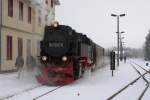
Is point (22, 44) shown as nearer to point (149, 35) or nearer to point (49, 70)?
point (49, 70)

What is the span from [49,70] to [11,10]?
14.8m

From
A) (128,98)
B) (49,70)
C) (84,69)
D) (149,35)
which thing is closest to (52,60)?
(49,70)

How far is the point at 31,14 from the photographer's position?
1752 inches

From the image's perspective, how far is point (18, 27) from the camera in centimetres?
3903

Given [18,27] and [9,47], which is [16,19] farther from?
[9,47]

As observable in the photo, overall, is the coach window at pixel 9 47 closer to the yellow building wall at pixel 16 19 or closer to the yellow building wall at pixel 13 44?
the yellow building wall at pixel 13 44

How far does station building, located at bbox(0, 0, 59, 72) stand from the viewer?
102ft

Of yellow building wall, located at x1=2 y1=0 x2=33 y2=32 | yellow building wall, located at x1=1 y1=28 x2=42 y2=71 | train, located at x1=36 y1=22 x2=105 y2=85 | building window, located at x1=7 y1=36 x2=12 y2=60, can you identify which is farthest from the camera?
building window, located at x1=7 y1=36 x2=12 y2=60

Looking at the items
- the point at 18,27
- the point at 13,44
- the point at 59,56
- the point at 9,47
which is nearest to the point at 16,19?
the point at 18,27

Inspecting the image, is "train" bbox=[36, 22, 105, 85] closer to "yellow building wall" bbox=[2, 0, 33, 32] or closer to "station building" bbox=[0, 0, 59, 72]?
"station building" bbox=[0, 0, 59, 72]

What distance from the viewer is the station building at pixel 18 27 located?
31128 mm

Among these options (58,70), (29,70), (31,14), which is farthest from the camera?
(31,14)

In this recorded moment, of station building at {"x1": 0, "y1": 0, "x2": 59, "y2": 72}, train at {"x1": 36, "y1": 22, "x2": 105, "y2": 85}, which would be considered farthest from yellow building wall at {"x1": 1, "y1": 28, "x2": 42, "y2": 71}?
train at {"x1": 36, "y1": 22, "x2": 105, "y2": 85}

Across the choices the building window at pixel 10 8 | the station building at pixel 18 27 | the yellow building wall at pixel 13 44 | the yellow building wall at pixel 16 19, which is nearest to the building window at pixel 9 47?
the station building at pixel 18 27
